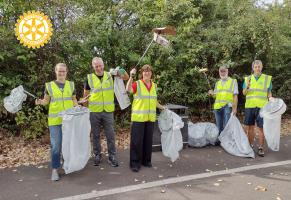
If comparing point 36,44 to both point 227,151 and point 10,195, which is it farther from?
point 227,151

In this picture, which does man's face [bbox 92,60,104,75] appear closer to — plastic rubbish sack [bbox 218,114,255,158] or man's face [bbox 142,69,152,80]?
man's face [bbox 142,69,152,80]

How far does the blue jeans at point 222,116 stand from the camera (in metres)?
7.54

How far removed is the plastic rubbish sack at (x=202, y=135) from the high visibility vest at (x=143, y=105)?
179 cm

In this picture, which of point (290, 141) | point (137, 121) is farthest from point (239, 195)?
point (290, 141)

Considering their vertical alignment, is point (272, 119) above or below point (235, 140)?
above

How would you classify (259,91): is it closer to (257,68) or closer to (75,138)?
(257,68)

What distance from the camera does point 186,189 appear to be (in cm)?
524

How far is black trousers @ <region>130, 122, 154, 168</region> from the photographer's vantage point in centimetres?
607

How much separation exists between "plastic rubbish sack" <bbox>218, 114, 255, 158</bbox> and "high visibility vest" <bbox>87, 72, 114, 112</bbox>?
2.51 metres

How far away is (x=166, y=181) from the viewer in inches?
220

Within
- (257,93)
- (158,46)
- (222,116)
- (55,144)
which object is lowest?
(55,144)

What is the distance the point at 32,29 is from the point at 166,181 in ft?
12.6

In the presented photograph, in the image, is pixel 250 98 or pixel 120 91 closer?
pixel 120 91

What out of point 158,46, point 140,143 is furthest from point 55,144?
point 158,46
